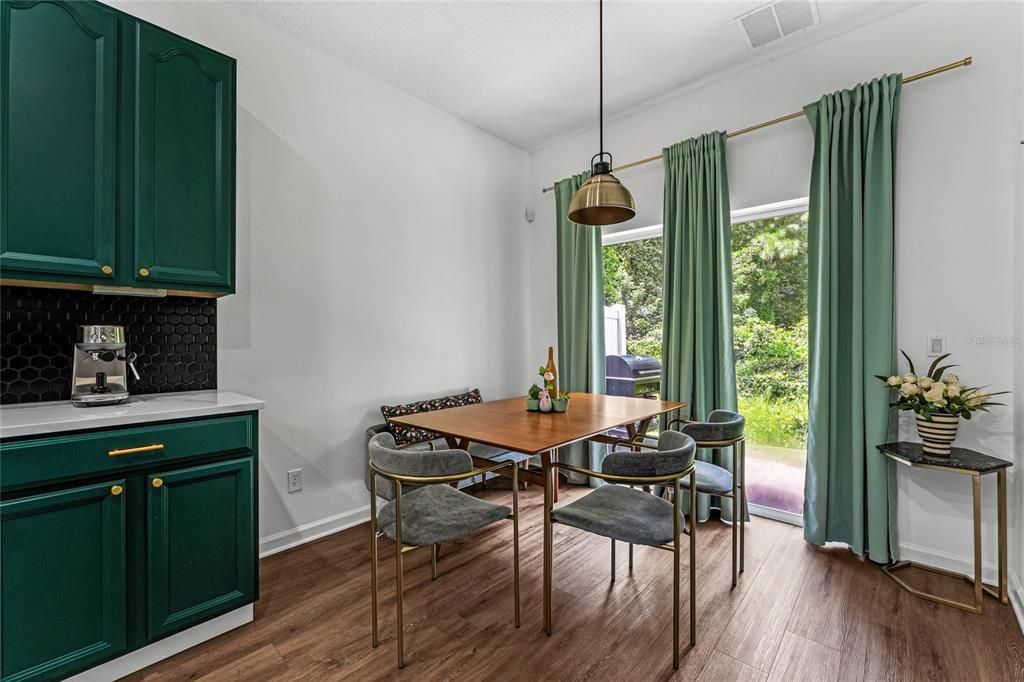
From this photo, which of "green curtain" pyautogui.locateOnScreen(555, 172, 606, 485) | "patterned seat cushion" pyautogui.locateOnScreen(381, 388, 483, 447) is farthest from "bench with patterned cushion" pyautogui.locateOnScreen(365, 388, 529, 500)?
"green curtain" pyautogui.locateOnScreen(555, 172, 606, 485)

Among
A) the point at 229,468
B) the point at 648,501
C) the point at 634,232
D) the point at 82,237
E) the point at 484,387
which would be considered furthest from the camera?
the point at 484,387

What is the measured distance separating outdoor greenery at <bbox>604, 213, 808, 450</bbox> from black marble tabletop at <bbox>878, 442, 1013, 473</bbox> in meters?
0.64

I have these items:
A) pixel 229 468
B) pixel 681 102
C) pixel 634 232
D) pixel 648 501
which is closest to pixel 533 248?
pixel 634 232

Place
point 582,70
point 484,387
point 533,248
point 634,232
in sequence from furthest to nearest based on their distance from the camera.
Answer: point 533,248, point 484,387, point 634,232, point 582,70

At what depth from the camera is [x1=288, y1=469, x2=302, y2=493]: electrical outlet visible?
107 inches

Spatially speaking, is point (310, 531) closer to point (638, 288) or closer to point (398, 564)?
point (398, 564)

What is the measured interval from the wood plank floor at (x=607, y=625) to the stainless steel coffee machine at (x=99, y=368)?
1.08m

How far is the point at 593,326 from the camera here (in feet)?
12.4

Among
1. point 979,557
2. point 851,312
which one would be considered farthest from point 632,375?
point 979,557

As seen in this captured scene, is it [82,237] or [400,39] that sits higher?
[400,39]

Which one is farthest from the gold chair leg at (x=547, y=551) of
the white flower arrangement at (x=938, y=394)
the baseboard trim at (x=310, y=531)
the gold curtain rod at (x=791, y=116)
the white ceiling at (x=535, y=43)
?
the gold curtain rod at (x=791, y=116)

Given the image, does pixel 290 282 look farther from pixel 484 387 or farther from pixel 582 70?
pixel 582 70

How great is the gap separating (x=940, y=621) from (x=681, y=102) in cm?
328

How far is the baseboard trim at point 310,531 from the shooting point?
2621 millimetres
